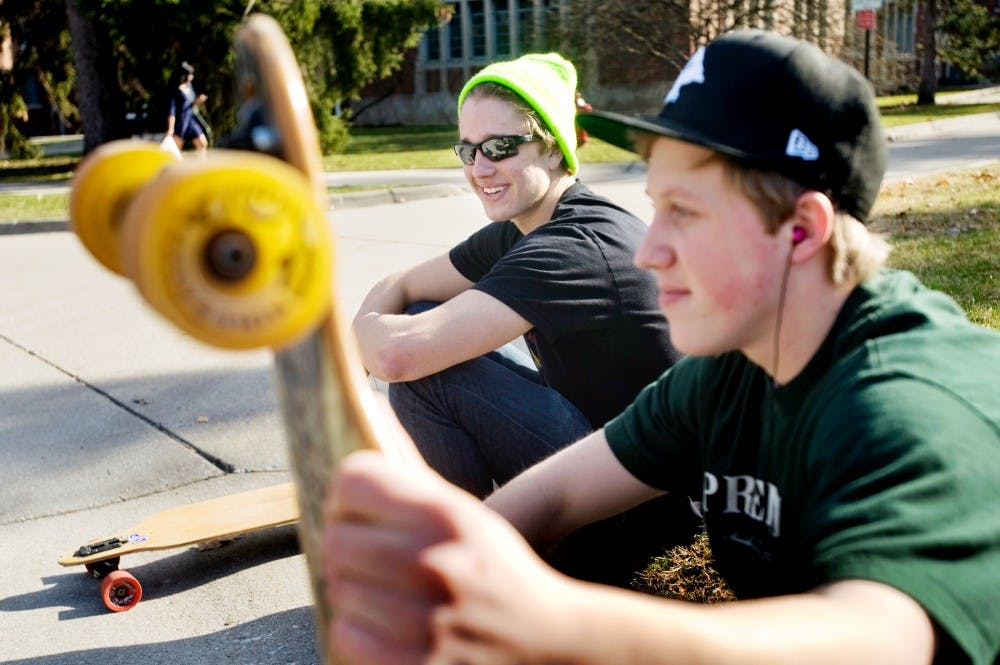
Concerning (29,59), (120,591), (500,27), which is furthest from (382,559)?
(500,27)

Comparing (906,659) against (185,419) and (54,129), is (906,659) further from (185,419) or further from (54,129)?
(54,129)

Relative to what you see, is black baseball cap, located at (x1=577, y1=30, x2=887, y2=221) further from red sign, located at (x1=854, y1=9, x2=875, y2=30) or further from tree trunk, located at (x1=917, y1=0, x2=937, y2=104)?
tree trunk, located at (x1=917, y1=0, x2=937, y2=104)

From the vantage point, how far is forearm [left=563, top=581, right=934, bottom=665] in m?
0.99

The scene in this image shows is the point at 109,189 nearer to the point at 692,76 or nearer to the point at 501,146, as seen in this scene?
the point at 692,76

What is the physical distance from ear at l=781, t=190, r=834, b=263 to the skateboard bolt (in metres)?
0.86

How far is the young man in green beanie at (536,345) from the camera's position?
9.51 ft

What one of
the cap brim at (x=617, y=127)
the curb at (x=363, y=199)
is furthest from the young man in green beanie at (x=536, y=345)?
the curb at (x=363, y=199)

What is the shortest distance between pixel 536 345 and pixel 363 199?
9958mm

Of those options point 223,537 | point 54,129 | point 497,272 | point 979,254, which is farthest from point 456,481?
point 54,129

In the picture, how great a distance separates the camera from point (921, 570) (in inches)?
47.2

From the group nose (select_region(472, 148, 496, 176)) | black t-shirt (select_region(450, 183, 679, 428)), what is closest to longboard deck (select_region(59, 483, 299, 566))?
black t-shirt (select_region(450, 183, 679, 428))

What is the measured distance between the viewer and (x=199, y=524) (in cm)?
370

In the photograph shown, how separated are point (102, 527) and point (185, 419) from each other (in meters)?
1.23

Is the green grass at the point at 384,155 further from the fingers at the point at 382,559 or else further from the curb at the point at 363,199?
the fingers at the point at 382,559
